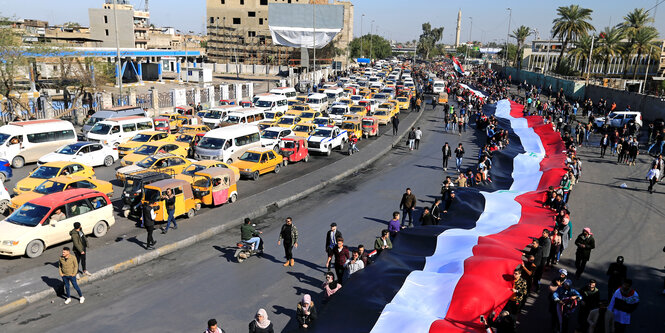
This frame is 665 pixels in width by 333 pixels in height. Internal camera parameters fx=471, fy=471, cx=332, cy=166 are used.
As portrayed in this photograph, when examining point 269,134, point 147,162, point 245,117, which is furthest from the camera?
point 245,117

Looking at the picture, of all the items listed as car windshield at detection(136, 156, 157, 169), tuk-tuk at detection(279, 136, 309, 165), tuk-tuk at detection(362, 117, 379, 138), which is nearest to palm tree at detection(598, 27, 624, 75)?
tuk-tuk at detection(362, 117, 379, 138)

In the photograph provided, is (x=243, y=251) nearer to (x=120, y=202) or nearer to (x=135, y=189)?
(x=135, y=189)

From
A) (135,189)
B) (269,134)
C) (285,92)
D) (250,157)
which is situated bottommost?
(250,157)

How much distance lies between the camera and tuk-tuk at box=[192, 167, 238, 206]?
18.5m

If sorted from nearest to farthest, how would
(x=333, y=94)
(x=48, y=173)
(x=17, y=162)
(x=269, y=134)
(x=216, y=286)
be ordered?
(x=216, y=286) < (x=48, y=173) < (x=17, y=162) < (x=269, y=134) < (x=333, y=94)

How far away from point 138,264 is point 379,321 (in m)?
8.48

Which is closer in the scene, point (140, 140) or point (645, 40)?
point (140, 140)

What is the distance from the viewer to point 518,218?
1459 cm

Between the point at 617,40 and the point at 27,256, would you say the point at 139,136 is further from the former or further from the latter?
the point at 617,40

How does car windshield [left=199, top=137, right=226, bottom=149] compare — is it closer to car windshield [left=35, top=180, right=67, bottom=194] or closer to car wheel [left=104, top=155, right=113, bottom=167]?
car wheel [left=104, top=155, right=113, bottom=167]

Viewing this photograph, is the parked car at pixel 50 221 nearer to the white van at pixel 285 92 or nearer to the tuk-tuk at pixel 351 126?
the tuk-tuk at pixel 351 126

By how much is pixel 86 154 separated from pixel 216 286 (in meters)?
14.7

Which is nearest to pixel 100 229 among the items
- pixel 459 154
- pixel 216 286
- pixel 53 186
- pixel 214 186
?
pixel 53 186

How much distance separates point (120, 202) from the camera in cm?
1925
